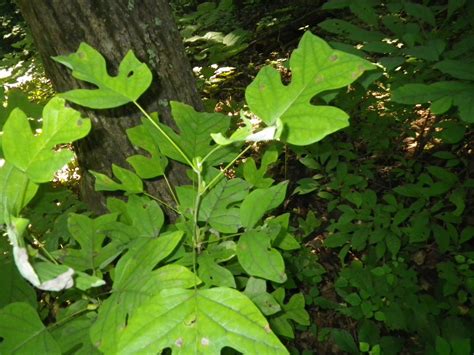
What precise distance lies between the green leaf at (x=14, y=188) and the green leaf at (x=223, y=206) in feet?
1.47

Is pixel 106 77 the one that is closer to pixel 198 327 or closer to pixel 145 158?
pixel 145 158

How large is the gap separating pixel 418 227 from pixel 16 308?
6.36 feet

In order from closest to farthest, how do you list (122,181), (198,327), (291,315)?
(198,327), (122,181), (291,315)

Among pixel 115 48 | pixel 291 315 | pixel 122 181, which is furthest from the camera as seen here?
pixel 291 315

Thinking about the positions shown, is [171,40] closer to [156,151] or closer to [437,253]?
[156,151]

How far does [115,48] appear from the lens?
125 centimetres

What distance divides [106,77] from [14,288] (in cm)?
60

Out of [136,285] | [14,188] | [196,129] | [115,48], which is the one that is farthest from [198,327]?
[115,48]

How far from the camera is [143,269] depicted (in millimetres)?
873

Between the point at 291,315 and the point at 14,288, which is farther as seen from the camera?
the point at 291,315

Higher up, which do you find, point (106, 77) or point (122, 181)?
point (106, 77)

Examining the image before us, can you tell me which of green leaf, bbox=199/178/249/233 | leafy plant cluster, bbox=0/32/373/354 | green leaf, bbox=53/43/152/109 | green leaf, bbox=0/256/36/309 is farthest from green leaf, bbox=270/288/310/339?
green leaf, bbox=53/43/152/109

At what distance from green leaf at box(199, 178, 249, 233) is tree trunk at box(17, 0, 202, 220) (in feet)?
1.25

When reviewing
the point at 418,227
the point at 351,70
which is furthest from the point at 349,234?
the point at 351,70
